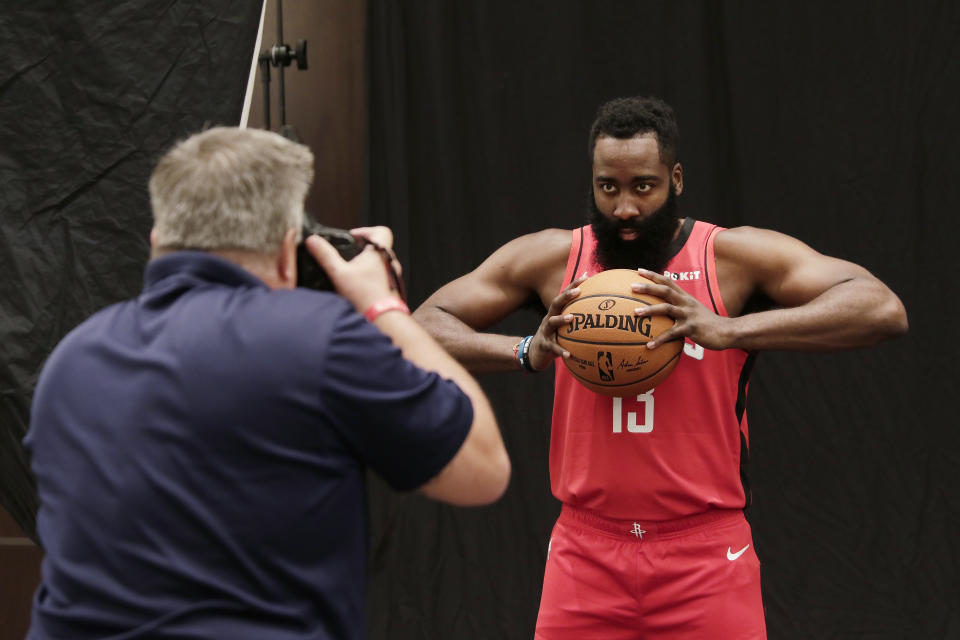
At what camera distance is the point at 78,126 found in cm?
289

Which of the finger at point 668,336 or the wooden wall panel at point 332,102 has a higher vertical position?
the wooden wall panel at point 332,102

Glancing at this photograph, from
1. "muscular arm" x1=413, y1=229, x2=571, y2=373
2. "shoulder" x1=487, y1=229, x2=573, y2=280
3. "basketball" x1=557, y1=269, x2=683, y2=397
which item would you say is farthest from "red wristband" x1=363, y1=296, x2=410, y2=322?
"shoulder" x1=487, y1=229, x2=573, y2=280

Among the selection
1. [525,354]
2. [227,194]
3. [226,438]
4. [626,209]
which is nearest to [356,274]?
[227,194]

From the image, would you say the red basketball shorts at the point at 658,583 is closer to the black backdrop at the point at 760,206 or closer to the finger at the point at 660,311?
the finger at the point at 660,311

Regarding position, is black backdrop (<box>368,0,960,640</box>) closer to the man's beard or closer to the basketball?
the man's beard

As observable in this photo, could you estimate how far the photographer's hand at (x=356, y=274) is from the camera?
142 centimetres

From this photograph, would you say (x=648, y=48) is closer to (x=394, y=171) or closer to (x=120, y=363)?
(x=394, y=171)

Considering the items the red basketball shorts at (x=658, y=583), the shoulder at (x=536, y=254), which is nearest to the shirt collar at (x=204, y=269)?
the red basketball shorts at (x=658, y=583)

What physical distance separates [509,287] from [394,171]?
1265 mm

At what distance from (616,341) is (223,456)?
1262 millimetres

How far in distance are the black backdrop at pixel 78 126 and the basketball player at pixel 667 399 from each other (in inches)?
41.7

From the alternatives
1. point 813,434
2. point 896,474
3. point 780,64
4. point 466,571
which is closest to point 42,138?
point 466,571

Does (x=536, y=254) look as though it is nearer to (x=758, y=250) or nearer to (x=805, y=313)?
(x=758, y=250)

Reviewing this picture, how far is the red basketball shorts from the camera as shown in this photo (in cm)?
236
